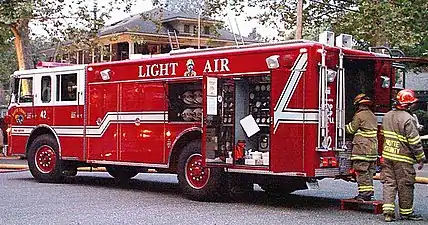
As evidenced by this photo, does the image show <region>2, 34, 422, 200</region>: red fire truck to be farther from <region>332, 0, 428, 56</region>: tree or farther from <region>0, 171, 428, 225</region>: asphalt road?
<region>332, 0, 428, 56</region>: tree

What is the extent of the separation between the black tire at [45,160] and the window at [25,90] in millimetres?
952

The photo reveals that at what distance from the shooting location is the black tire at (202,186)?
1172 centimetres

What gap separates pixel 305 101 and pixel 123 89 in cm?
416

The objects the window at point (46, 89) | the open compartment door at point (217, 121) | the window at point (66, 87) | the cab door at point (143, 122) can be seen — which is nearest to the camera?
the open compartment door at point (217, 121)

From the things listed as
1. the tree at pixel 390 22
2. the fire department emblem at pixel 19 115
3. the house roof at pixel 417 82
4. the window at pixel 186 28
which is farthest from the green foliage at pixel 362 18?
the window at pixel 186 28

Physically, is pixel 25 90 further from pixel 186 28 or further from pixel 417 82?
pixel 186 28

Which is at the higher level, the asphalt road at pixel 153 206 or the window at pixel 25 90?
the window at pixel 25 90

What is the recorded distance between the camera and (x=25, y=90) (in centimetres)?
1583

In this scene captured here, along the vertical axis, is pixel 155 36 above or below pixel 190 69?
above

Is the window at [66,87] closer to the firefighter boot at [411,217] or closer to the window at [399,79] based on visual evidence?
the window at [399,79]

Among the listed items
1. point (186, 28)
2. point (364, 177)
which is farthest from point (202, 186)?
point (186, 28)

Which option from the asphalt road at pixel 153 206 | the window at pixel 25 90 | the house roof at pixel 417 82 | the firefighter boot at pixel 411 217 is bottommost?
the asphalt road at pixel 153 206

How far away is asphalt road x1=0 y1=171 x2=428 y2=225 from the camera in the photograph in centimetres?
984

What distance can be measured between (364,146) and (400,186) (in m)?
1.05
